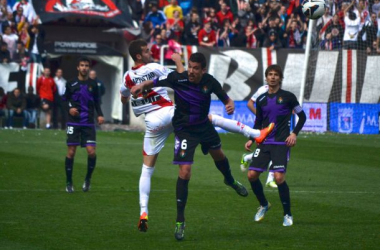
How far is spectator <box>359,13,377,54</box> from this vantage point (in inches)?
1210

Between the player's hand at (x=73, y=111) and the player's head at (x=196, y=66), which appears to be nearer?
the player's head at (x=196, y=66)

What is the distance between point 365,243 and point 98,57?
24.1 meters

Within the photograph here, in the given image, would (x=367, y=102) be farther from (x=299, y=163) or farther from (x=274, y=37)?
(x=299, y=163)

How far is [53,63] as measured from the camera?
34.5 metres

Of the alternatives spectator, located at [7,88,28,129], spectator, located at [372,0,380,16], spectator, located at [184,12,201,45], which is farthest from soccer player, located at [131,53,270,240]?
spectator, located at [184,12,201,45]

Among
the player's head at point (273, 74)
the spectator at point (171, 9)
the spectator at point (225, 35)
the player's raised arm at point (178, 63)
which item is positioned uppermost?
the player's raised arm at point (178, 63)

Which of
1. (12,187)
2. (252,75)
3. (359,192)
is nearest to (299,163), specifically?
(359,192)

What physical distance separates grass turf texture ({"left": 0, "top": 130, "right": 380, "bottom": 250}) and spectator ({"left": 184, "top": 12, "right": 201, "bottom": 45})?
1030cm

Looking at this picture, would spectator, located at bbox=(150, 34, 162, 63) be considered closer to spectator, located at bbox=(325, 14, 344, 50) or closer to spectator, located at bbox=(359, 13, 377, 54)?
spectator, located at bbox=(325, 14, 344, 50)

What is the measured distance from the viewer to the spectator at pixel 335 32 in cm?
2970

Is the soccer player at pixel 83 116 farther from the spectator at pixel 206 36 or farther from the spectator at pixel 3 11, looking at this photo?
the spectator at pixel 206 36

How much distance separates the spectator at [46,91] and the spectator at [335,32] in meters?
9.43

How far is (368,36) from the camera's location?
3127cm

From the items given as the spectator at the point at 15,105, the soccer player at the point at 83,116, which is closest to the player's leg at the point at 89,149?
the soccer player at the point at 83,116
